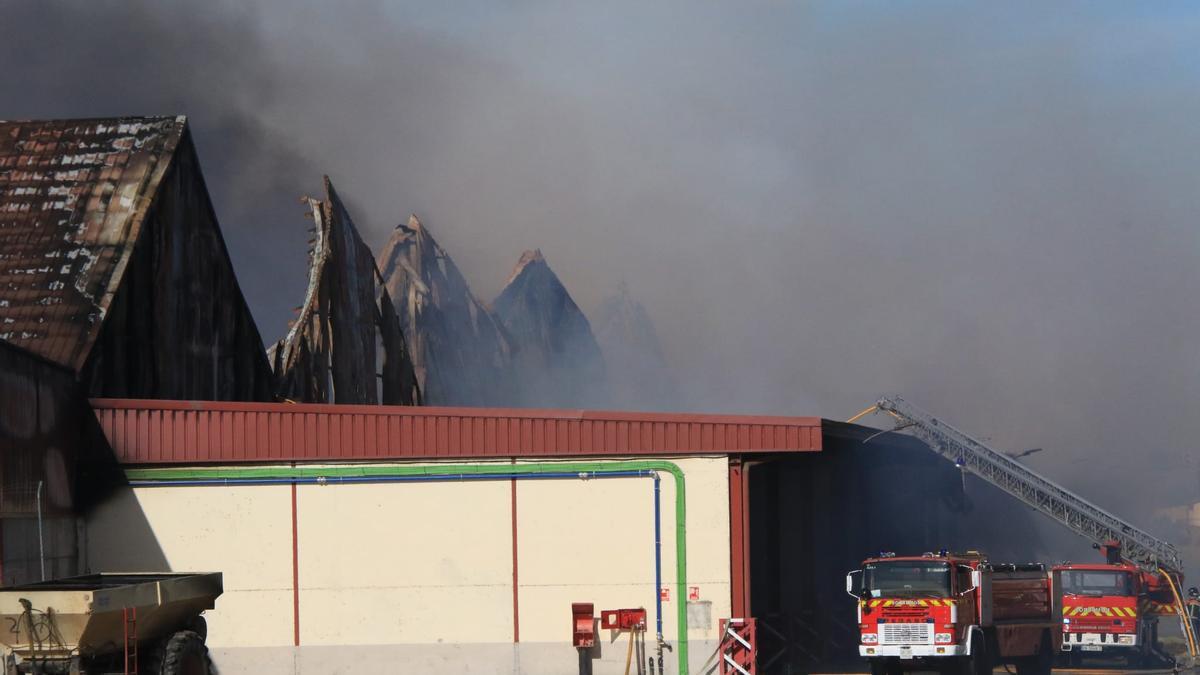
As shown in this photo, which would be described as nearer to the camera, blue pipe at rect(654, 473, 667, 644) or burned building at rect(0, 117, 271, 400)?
blue pipe at rect(654, 473, 667, 644)

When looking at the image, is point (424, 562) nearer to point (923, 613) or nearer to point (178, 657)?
point (178, 657)

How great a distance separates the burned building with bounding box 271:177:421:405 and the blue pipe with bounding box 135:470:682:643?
53.3 feet

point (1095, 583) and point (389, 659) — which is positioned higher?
point (1095, 583)

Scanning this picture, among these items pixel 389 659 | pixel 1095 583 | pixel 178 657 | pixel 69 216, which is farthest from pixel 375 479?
pixel 1095 583

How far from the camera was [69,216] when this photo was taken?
37156mm

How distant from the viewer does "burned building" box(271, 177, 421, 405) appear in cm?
4659

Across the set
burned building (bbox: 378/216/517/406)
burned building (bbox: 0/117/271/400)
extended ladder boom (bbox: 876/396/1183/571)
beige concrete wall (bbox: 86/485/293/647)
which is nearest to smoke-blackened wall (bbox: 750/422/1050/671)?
extended ladder boom (bbox: 876/396/1183/571)

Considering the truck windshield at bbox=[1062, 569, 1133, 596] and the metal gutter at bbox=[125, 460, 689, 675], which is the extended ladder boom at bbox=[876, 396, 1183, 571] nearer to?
the truck windshield at bbox=[1062, 569, 1133, 596]

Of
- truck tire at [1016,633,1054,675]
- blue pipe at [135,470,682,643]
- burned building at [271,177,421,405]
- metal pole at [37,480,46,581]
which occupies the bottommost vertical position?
truck tire at [1016,633,1054,675]

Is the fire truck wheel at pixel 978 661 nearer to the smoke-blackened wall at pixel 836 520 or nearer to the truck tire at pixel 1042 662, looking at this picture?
the truck tire at pixel 1042 662

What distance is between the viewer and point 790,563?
3434cm

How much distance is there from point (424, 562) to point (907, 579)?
8.98 m

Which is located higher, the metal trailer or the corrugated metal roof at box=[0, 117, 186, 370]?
the corrugated metal roof at box=[0, 117, 186, 370]

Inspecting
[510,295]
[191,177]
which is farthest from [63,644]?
[510,295]
